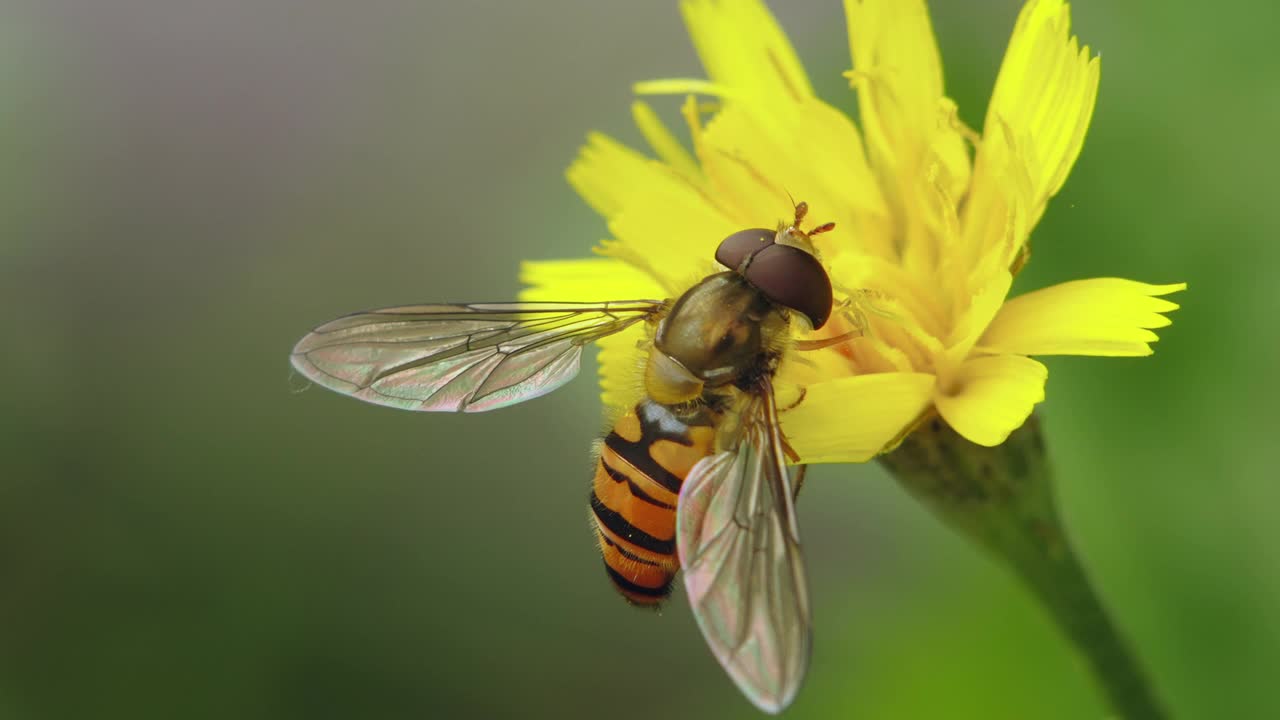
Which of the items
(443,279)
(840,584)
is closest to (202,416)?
(443,279)

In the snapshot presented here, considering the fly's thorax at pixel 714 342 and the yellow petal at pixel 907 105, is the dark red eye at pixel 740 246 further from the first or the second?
the yellow petal at pixel 907 105

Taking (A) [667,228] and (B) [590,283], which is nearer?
(A) [667,228]

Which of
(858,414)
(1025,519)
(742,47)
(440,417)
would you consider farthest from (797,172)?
(440,417)

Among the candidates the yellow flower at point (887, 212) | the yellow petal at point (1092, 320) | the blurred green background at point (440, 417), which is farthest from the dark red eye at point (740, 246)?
the blurred green background at point (440, 417)

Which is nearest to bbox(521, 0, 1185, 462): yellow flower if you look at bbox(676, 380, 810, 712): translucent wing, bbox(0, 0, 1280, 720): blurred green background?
bbox(676, 380, 810, 712): translucent wing

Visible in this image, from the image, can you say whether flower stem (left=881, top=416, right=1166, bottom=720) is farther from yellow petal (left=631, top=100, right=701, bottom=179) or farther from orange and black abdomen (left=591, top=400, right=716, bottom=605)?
yellow petal (left=631, top=100, right=701, bottom=179)

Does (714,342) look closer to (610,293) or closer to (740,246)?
(740,246)
